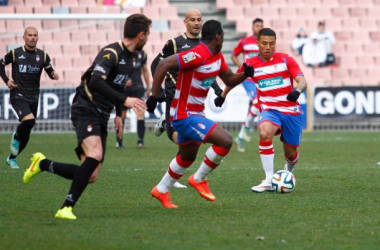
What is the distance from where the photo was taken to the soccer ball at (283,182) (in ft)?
31.3

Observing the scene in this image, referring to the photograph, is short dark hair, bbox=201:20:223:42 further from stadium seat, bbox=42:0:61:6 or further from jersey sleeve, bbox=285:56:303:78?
stadium seat, bbox=42:0:61:6

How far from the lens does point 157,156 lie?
14758 millimetres

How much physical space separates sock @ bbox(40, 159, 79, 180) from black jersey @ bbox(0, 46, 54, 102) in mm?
4864

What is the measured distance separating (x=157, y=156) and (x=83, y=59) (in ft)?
27.3

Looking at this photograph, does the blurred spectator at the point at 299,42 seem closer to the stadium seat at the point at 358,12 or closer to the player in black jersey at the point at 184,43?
the stadium seat at the point at 358,12

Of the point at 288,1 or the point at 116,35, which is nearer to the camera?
the point at 116,35

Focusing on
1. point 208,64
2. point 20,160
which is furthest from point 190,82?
point 20,160

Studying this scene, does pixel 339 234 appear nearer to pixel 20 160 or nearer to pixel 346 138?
pixel 20 160

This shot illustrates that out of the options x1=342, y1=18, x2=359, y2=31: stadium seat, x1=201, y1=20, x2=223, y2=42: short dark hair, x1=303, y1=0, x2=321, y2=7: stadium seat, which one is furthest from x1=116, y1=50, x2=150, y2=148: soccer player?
x1=342, y1=18, x2=359, y2=31: stadium seat

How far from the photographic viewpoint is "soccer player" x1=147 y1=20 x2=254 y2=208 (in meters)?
8.08

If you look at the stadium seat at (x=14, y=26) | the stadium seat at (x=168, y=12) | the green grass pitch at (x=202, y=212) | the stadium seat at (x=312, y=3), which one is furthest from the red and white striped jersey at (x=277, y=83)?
the stadium seat at (x=312, y=3)

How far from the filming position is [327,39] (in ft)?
78.0

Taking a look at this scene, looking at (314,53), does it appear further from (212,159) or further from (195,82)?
(195,82)

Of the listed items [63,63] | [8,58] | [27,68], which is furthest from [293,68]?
[63,63]
